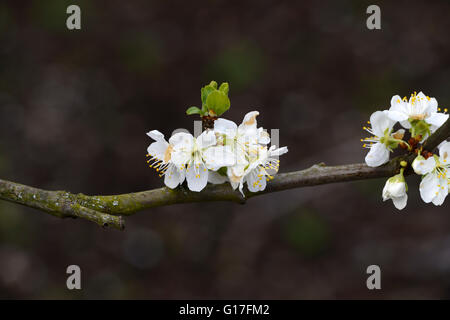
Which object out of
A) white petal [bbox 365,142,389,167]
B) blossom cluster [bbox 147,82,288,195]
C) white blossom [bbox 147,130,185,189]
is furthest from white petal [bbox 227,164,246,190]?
white petal [bbox 365,142,389,167]

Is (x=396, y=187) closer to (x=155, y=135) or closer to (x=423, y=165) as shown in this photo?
(x=423, y=165)

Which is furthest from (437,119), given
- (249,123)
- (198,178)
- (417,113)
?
(198,178)

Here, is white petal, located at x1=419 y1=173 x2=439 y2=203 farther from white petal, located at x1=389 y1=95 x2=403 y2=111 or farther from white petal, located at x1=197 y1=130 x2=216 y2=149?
white petal, located at x1=197 y1=130 x2=216 y2=149

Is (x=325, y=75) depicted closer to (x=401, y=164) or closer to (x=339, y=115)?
(x=339, y=115)

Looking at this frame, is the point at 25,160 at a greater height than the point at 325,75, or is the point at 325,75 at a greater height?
the point at 325,75

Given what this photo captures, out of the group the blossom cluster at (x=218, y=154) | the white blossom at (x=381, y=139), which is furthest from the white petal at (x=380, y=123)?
the blossom cluster at (x=218, y=154)

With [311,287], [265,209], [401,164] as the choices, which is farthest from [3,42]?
[401,164]

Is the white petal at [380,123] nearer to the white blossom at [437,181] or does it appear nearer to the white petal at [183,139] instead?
the white blossom at [437,181]
